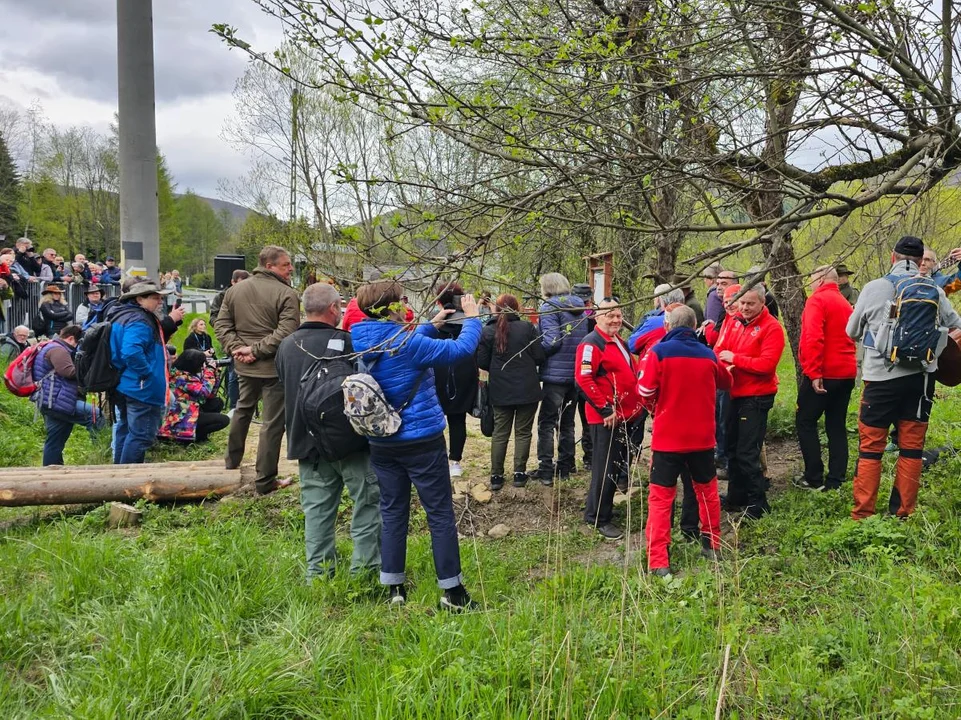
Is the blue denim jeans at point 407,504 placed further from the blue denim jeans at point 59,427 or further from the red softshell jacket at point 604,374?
the blue denim jeans at point 59,427

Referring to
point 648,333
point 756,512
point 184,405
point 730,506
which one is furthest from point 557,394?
point 184,405

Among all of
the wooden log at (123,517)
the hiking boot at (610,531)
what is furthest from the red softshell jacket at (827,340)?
the wooden log at (123,517)

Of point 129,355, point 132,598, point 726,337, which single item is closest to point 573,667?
point 132,598

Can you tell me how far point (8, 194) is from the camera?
38500 mm

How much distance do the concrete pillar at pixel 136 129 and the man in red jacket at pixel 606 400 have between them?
4710 millimetres

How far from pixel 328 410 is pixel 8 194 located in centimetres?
4393

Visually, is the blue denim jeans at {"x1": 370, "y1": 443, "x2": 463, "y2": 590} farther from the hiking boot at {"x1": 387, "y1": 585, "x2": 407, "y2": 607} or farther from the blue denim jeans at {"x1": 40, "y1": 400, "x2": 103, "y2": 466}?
the blue denim jeans at {"x1": 40, "y1": 400, "x2": 103, "y2": 466}

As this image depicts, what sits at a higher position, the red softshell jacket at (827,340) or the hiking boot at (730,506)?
the red softshell jacket at (827,340)

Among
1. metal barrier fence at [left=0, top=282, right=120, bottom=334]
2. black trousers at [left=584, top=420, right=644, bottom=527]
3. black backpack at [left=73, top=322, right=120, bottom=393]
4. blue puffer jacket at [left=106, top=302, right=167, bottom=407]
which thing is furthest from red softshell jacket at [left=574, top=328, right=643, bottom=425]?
metal barrier fence at [left=0, top=282, right=120, bottom=334]

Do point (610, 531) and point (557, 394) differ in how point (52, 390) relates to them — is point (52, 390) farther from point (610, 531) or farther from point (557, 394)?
point (610, 531)

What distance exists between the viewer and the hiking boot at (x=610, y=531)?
5.38 meters

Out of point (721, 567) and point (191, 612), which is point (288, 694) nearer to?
point (191, 612)

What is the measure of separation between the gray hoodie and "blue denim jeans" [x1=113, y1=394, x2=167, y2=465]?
605 centimetres

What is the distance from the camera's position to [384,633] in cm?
339
